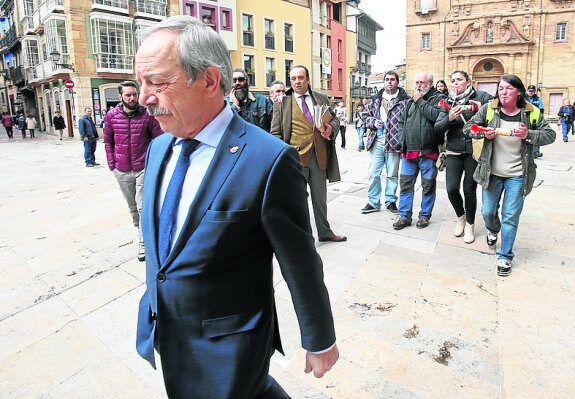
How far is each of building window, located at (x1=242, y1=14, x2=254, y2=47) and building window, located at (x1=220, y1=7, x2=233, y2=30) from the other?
2205 millimetres

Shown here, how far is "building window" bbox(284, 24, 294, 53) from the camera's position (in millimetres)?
34838

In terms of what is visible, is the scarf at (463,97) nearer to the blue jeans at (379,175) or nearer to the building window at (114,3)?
the blue jeans at (379,175)

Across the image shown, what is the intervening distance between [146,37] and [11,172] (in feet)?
36.9

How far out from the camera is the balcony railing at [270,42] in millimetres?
33344

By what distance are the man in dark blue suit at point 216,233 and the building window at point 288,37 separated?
35.6 m

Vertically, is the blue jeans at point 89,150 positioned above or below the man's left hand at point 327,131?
below

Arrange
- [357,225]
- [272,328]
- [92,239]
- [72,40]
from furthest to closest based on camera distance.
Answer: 1. [72,40]
2. [357,225]
3. [92,239]
4. [272,328]

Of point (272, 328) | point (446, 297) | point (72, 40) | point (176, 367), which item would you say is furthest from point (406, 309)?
point (72, 40)

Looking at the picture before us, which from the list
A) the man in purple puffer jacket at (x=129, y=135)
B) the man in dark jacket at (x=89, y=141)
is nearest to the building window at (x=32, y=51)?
the man in dark jacket at (x=89, y=141)

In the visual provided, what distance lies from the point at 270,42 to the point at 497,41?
72.1ft

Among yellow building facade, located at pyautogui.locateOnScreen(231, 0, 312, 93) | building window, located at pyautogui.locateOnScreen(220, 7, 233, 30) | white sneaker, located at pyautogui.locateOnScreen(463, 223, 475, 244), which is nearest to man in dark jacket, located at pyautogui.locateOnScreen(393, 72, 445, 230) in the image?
white sneaker, located at pyautogui.locateOnScreen(463, 223, 475, 244)

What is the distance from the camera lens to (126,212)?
6.15 metres

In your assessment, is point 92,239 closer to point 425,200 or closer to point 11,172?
point 425,200

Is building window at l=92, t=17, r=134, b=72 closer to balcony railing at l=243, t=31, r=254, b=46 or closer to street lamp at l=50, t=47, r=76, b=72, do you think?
street lamp at l=50, t=47, r=76, b=72
